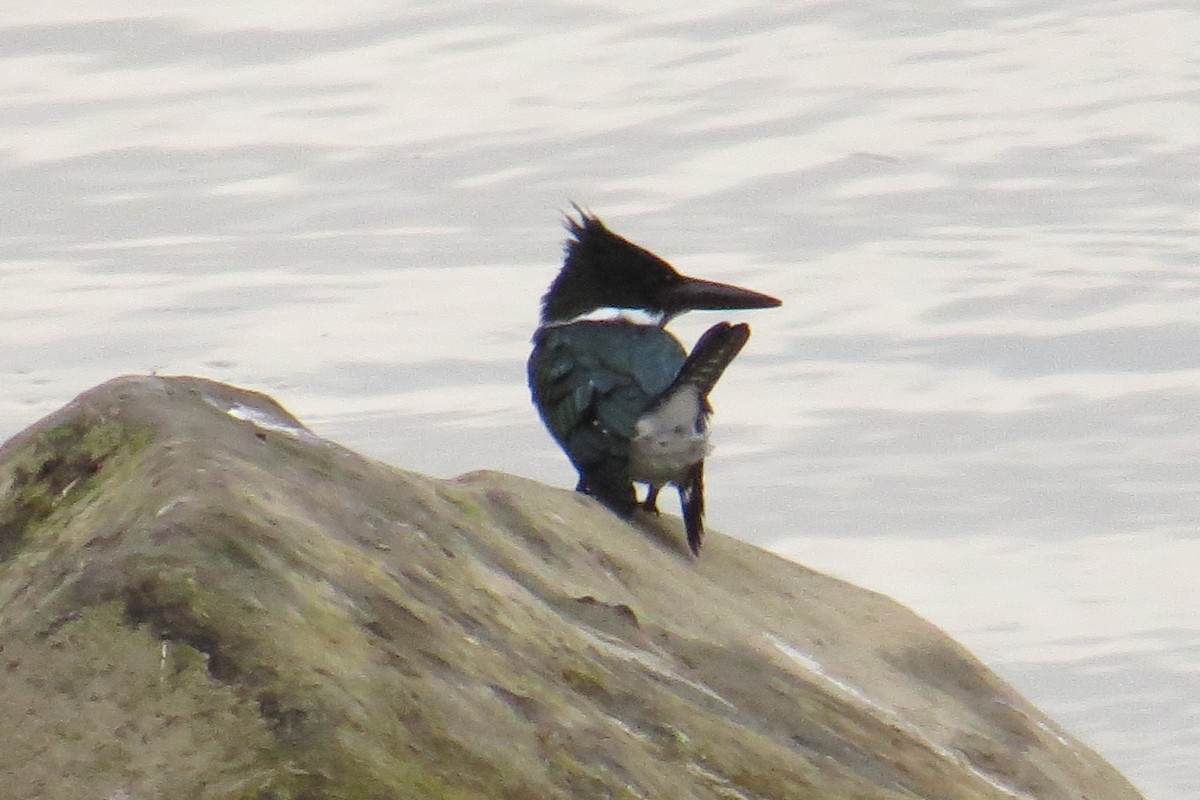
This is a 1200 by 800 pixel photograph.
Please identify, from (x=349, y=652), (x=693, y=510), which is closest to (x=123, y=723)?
(x=349, y=652)

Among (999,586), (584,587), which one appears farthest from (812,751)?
(999,586)

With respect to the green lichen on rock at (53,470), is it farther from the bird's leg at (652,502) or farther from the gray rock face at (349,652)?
the bird's leg at (652,502)

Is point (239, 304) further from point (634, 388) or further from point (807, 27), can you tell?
point (634, 388)

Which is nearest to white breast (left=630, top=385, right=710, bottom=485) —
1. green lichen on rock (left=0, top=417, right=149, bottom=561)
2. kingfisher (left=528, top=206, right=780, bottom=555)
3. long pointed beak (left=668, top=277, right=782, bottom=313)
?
kingfisher (left=528, top=206, right=780, bottom=555)

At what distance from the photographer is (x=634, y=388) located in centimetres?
624

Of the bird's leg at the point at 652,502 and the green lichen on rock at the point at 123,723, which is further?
the bird's leg at the point at 652,502

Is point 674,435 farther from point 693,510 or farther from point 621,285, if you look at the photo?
point 621,285

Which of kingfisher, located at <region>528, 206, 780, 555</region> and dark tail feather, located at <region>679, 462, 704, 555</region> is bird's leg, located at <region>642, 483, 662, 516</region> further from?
dark tail feather, located at <region>679, 462, 704, 555</region>

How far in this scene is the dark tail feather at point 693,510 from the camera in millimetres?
5672

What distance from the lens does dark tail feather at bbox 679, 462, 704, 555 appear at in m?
5.67

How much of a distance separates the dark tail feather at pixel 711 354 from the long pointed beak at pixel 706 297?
0.57 meters

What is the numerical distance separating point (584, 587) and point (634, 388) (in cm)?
180

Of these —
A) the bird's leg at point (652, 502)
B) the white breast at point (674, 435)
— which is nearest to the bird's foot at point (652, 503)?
the bird's leg at point (652, 502)

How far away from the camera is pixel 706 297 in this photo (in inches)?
259
